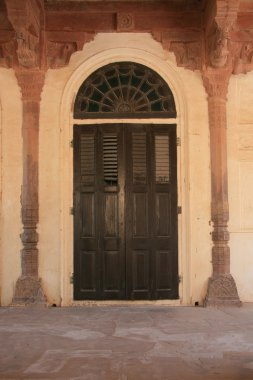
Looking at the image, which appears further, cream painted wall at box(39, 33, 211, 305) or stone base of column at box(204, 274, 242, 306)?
cream painted wall at box(39, 33, 211, 305)

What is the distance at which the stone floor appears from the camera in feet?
12.6

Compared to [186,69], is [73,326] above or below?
below

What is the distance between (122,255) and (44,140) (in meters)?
1.98

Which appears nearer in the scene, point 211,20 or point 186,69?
point 211,20

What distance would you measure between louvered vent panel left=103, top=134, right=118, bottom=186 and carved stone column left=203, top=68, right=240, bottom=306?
4.49 feet

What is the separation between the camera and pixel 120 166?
23.6ft

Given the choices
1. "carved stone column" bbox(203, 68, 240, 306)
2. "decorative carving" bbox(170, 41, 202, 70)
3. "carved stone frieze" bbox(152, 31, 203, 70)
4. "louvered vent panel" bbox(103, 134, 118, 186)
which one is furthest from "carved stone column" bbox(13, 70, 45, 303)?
"carved stone column" bbox(203, 68, 240, 306)

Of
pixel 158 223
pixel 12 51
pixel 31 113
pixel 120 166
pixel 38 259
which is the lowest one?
pixel 38 259

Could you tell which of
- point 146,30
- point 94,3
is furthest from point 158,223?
point 94,3

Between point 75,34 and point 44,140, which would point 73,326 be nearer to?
point 44,140

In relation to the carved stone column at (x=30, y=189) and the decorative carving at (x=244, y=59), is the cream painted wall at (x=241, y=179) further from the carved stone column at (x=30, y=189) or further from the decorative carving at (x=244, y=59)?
the carved stone column at (x=30, y=189)

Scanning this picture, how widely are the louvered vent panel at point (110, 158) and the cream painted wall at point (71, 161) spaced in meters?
0.50

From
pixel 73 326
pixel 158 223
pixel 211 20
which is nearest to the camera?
pixel 73 326

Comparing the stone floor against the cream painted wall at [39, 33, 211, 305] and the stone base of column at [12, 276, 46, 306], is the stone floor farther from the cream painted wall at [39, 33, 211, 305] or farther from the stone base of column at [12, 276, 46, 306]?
the cream painted wall at [39, 33, 211, 305]
